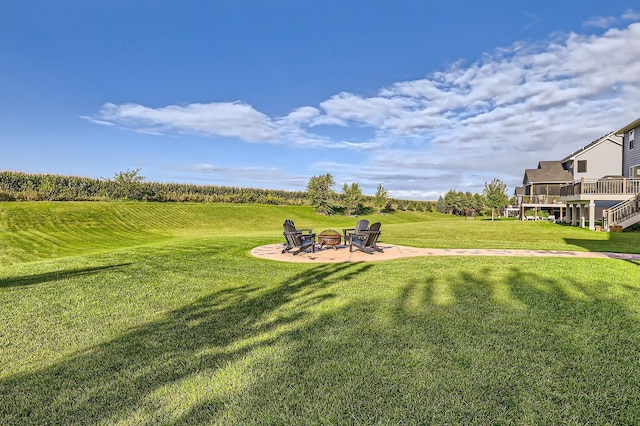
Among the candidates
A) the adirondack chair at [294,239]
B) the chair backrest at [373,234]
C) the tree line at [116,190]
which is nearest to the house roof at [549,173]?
the tree line at [116,190]

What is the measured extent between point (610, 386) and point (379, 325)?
2.34 m

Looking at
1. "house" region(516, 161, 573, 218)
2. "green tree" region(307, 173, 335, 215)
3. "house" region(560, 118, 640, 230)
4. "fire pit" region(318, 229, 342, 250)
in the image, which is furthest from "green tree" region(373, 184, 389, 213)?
"fire pit" region(318, 229, 342, 250)

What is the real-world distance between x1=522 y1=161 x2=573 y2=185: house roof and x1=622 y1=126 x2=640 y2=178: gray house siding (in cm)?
1146

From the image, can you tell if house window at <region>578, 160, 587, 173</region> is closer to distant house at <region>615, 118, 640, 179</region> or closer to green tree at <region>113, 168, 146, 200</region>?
distant house at <region>615, 118, 640, 179</region>

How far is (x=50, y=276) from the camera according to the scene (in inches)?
291

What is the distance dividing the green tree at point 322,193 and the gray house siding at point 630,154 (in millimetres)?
29526

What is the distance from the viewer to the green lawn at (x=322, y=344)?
267 centimetres

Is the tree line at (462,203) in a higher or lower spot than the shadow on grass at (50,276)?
higher

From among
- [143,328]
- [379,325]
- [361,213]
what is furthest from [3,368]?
[361,213]

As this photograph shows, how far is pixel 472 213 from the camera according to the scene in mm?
57094

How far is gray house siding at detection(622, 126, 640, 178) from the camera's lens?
74.9ft

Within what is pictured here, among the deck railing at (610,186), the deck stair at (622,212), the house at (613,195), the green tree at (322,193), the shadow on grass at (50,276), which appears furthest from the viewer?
the green tree at (322,193)

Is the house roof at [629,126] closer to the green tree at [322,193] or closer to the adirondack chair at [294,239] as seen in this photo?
the adirondack chair at [294,239]

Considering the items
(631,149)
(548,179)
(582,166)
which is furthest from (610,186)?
(548,179)
